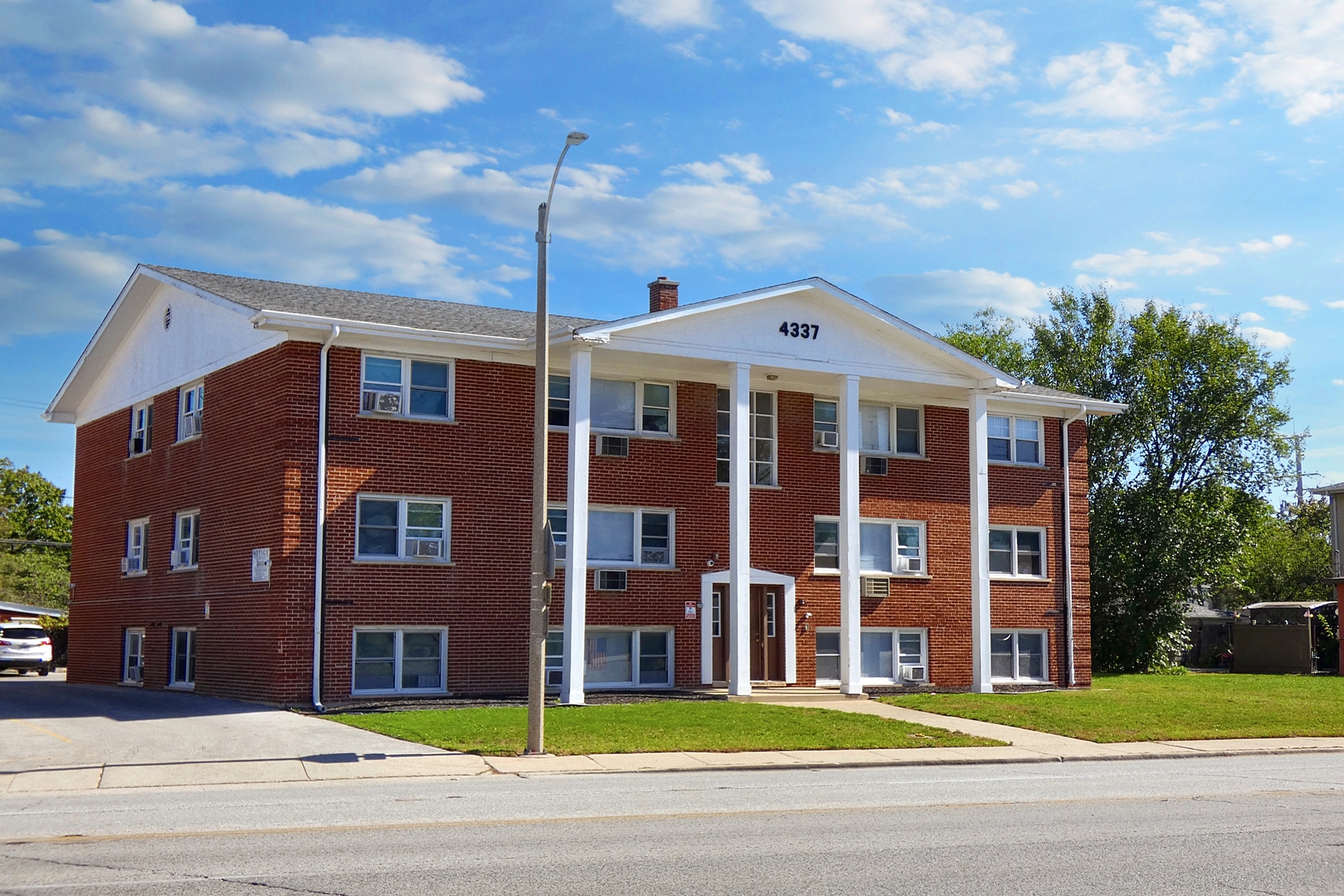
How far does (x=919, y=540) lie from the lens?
29438 millimetres

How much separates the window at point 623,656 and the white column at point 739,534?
209cm

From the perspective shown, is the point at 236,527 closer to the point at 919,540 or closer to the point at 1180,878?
the point at 919,540

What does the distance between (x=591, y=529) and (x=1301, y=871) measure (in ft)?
59.1

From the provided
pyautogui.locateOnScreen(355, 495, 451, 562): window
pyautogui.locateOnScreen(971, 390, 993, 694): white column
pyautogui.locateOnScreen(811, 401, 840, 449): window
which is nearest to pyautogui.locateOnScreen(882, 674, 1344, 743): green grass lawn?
pyautogui.locateOnScreen(971, 390, 993, 694): white column

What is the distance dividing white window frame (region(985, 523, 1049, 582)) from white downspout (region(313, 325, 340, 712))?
1488 cm

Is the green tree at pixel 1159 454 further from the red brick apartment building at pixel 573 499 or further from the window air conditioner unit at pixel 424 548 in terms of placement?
the window air conditioner unit at pixel 424 548

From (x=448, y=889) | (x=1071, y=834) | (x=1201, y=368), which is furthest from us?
(x=1201, y=368)

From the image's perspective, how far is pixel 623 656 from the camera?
2619 cm

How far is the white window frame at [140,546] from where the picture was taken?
28.8 metres

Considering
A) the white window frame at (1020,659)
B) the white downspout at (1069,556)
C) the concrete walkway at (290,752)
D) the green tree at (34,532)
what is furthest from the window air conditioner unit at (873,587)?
the green tree at (34,532)

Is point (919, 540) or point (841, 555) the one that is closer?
point (841, 555)

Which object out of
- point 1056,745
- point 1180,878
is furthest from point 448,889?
point 1056,745

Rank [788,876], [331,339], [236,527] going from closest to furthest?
[788,876]
[331,339]
[236,527]

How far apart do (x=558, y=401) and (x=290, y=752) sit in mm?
10438
